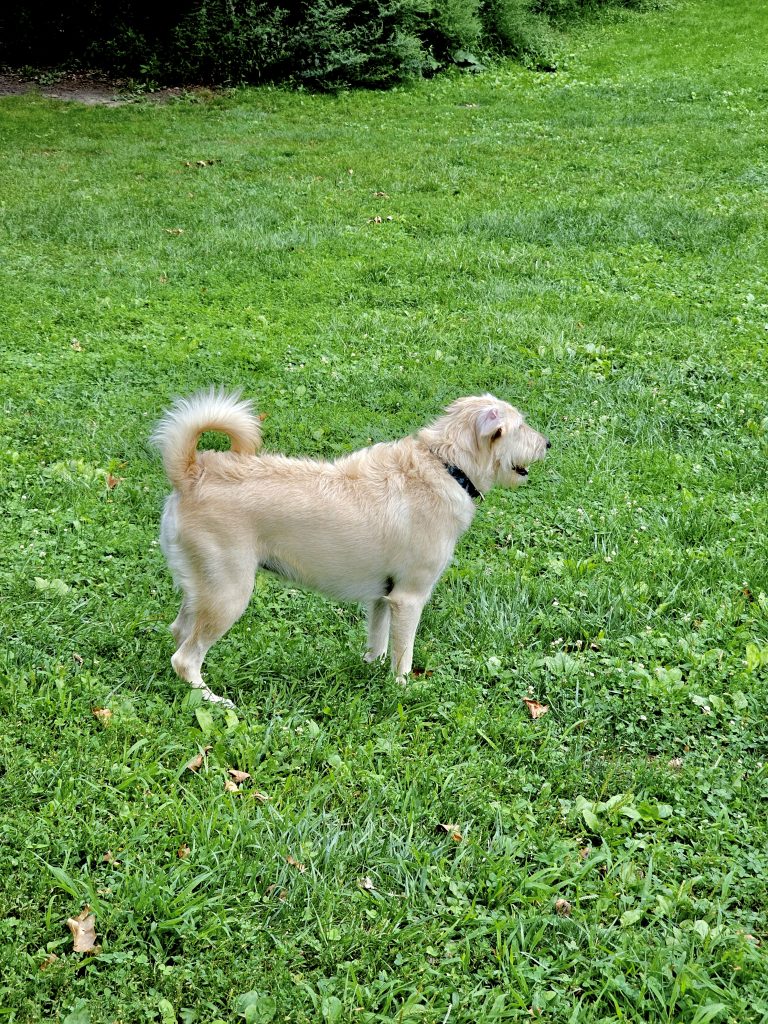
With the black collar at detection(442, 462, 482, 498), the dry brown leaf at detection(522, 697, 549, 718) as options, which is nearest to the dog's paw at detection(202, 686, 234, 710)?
the dry brown leaf at detection(522, 697, 549, 718)

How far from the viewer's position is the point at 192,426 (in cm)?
368

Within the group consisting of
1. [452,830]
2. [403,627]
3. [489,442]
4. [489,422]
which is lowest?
[452,830]

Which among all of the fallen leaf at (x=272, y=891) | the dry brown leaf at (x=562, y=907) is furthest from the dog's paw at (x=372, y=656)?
the dry brown leaf at (x=562, y=907)

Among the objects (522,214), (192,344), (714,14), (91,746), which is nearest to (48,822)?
(91,746)

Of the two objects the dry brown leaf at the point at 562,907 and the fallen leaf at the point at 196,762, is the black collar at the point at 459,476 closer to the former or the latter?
the fallen leaf at the point at 196,762

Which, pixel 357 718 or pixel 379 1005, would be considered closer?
pixel 379 1005

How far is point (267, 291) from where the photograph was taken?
8578mm

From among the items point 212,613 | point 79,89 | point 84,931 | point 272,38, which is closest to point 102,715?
Answer: point 212,613

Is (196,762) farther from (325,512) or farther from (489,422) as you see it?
(489,422)

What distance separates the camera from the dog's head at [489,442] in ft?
13.3

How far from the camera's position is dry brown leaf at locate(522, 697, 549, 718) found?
390 centimetres

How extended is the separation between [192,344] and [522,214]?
195 inches

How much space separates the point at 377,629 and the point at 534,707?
A: 2.81 ft

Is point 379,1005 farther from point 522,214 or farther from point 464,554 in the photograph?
point 522,214
